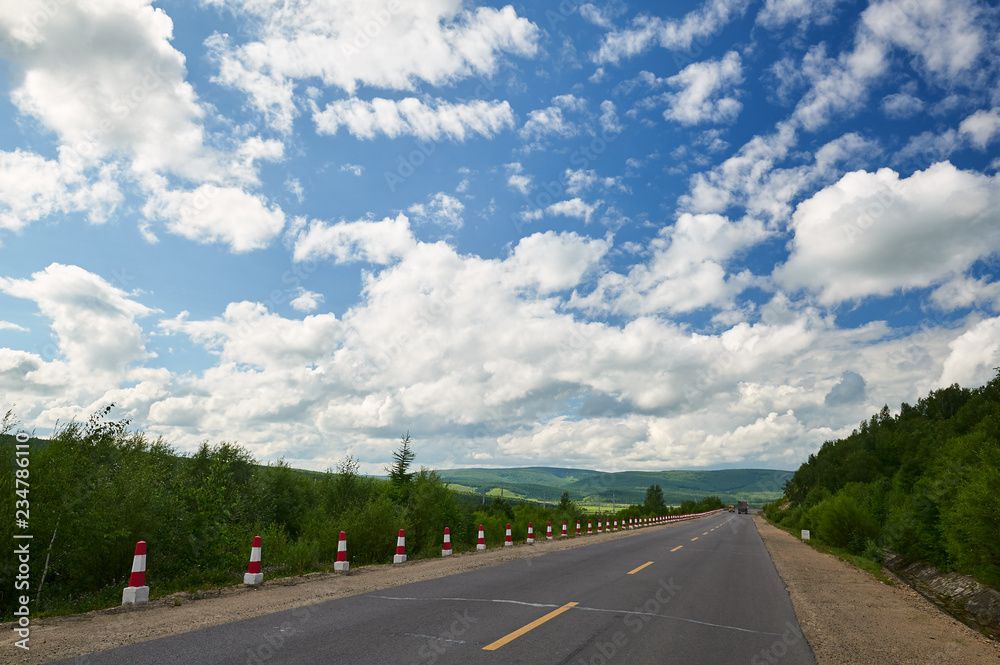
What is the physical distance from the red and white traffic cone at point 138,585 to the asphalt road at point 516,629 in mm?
2362

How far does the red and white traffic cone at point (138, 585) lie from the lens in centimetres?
818

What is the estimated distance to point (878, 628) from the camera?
8359 mm

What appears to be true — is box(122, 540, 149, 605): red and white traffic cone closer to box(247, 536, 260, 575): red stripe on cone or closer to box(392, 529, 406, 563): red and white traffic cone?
box(247, 536, 260, 575): red stripe on cone

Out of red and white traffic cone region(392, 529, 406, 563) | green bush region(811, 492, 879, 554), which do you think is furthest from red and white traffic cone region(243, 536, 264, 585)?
green bush region(811, 492, 879, 554)

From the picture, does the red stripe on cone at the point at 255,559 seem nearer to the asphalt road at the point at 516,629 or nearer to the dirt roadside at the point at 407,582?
the dirt roadside at the point at 407,582

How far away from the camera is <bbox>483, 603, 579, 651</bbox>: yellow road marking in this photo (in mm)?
6102

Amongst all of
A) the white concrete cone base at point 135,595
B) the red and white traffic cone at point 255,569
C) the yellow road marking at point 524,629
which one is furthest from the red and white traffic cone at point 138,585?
the yellow road marking at point 524,629

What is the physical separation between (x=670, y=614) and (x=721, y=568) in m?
7.73

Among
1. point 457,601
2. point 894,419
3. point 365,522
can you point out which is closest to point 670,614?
point 457,601

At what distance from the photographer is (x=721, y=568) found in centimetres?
1495

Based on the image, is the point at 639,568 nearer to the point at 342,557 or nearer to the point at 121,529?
the point at 342,557

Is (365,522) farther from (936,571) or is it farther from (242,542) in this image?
(936,571)

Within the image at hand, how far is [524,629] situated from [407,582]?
15.1ft

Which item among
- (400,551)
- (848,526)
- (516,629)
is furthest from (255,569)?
(848,526)
